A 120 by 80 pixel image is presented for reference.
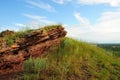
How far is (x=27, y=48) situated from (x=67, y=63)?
233cm

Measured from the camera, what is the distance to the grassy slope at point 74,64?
1285cm

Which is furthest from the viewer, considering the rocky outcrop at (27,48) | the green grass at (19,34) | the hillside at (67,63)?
the green grass at (19,34)

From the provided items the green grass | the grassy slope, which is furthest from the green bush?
the green grass

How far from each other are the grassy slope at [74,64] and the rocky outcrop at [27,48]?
0.50 m

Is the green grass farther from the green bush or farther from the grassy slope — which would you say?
the green bush

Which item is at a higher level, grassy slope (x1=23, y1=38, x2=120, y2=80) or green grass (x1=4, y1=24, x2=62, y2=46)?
green grass (x1=4, y1=24, x2=62, y2=46)

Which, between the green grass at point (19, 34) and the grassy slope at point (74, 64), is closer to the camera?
the grassy slope at point (74, 64)

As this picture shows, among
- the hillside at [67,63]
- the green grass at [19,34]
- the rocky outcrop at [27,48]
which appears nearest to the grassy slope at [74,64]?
the hillside at [67,63]

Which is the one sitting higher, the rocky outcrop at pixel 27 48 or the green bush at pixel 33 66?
the rocky outcrop at pixel 27 48

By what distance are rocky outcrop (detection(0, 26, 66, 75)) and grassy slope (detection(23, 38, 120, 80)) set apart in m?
0.50

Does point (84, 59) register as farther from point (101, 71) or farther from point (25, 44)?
point (25, 44)

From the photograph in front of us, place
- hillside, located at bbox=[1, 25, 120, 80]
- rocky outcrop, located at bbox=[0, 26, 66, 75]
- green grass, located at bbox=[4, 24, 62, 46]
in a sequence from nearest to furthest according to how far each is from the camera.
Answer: hillside, located at bbox=[1, 25, 120, 80] < rocky outcrop, located at bbox=[0, 26, 66, 75] < green grass, located at bbox=[4, 24, 62, 46]

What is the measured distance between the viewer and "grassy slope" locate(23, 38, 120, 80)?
12852 mm

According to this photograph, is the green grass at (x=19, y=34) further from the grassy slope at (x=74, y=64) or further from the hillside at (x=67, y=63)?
the grassy slope at (x=74, y=64)
